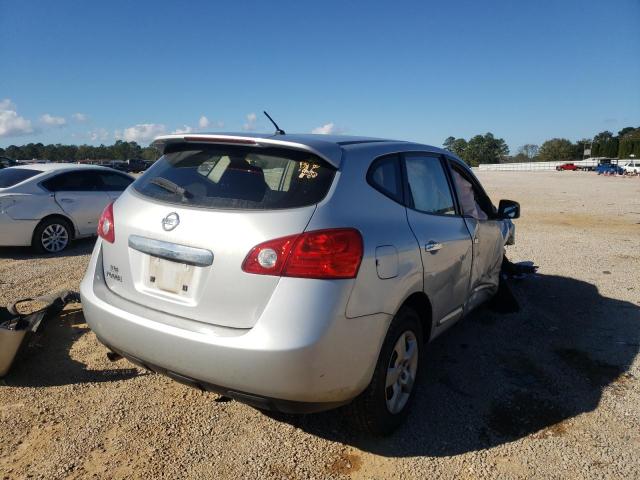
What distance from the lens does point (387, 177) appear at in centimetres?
288

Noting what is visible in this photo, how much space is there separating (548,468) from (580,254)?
654cm

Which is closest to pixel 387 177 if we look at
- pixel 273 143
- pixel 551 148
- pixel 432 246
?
pixel 432 246

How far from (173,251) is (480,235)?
260 centimetres

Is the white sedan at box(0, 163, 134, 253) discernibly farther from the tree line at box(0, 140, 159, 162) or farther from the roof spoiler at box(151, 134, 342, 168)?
the tree line at box(0, 140, 159, 162)

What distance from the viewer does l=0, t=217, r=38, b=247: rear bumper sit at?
7.24 m

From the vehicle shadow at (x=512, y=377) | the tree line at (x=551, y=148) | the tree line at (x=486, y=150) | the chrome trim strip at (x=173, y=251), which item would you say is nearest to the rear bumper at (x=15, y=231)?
the chrome trim strip at (x=173, y=251)

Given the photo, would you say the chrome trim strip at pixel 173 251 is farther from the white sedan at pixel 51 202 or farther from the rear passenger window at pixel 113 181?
the rear passenger window at pixel 113 181

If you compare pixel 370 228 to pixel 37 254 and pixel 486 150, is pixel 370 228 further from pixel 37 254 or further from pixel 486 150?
pixel 486 150

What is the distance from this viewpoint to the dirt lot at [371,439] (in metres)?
2.57

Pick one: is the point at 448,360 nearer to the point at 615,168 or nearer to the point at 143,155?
the point at 615,168

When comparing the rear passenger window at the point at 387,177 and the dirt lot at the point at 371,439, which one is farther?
the rear passenger window at the point at 387,177

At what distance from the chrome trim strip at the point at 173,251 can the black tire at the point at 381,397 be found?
1055 mm

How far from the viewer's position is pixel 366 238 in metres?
2.40

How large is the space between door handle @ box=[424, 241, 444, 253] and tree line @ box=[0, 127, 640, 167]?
6715 centimetres
